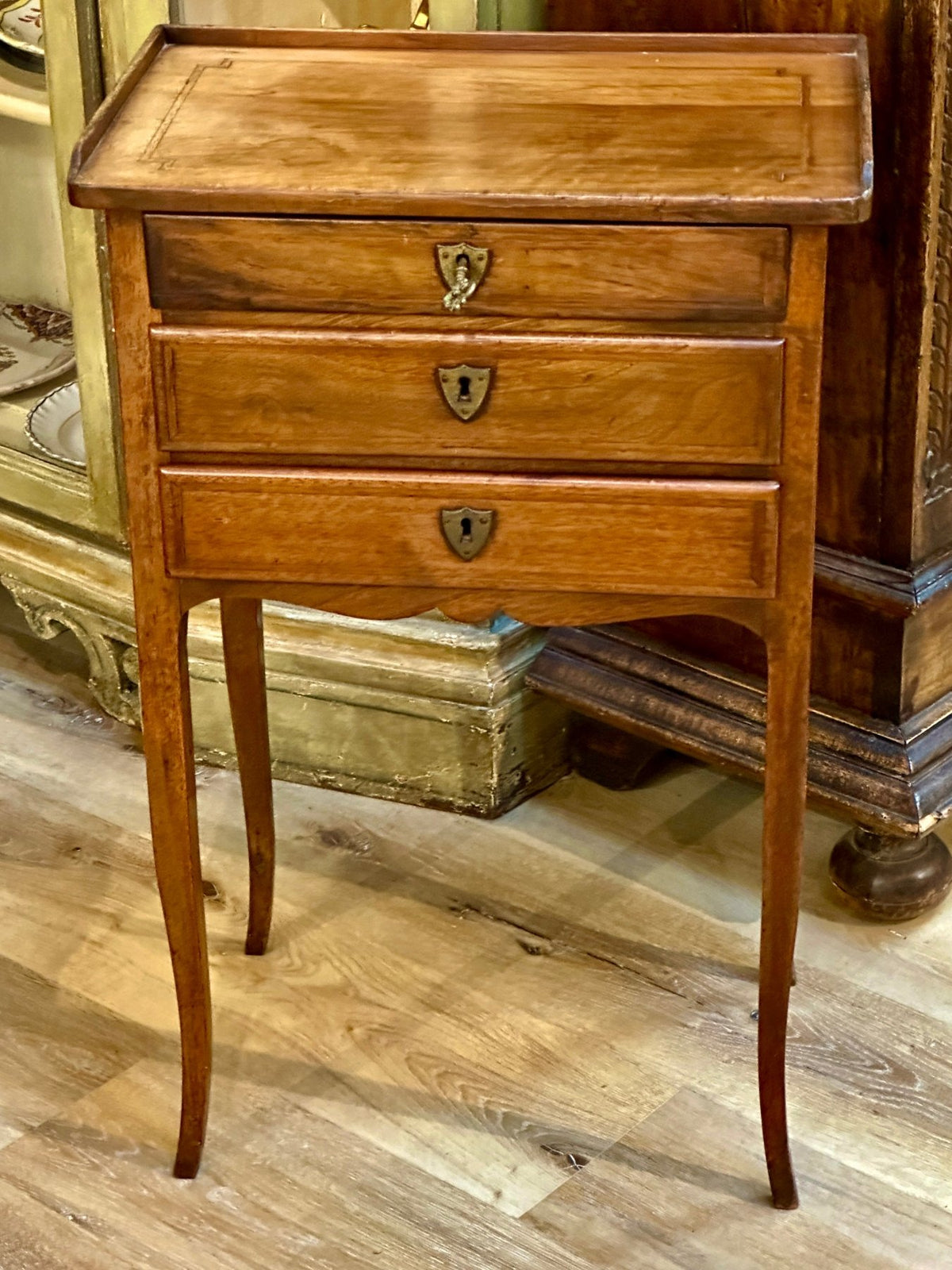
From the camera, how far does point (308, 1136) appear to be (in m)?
1.56

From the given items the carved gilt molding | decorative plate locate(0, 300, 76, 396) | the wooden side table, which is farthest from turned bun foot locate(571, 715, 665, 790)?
decorative plate locate(0, 300, 76, 396)

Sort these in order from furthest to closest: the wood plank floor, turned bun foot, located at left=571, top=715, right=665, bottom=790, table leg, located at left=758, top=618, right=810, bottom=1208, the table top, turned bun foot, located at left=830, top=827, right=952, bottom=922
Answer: turned bun foot, located at left=571, top=715, right=665, bottom=790 < turned bun foot, located at left=830, top=827, right=952, bottom=922 < the wood plank floor < table leg, located at left=758, top=618, right=810, bottom=1208 < the table top

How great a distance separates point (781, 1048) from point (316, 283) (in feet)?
2.37

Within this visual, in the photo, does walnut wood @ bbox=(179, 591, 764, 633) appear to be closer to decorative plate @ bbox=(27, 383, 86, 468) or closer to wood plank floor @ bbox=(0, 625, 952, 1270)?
wood plank floor @ bbox=(0, 625, 952, 1270)

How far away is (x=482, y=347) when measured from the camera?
4.02ft

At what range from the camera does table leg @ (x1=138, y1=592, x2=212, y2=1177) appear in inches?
53.1

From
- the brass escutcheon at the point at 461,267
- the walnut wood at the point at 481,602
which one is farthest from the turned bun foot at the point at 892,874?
the brass escutcheon at the point at 461,267

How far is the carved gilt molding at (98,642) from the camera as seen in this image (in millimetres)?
2164

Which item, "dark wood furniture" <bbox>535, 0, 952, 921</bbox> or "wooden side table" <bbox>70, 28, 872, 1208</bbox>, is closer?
"wooden side table" <bbox>70, 28, 872, 1208</bbox>

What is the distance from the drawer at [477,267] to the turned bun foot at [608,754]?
2.93 feet

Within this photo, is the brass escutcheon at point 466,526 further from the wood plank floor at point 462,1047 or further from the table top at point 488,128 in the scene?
the wood plank floor at point 462,1047

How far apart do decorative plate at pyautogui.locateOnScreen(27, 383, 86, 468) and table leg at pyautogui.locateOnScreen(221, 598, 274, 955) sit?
1.59ft

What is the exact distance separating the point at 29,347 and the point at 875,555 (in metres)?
1.09

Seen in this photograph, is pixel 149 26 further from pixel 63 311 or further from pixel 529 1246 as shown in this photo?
pixel 529 1246
